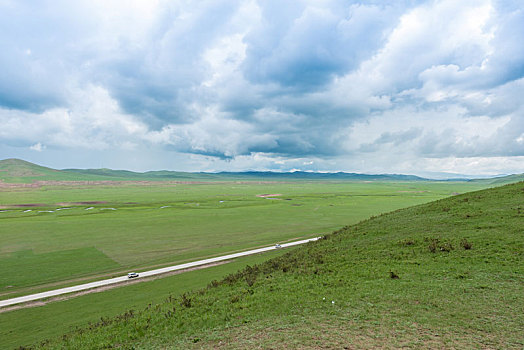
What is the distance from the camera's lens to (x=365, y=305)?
14.4 m

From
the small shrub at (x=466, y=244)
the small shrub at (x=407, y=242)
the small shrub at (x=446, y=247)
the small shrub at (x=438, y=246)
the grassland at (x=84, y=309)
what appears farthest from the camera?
the small shrub at (x=407, y=242)

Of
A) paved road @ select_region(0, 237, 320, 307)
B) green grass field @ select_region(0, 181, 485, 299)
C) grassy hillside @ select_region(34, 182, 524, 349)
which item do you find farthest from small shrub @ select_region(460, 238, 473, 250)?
green grass field @ select_region(0, 181, 485, 299)

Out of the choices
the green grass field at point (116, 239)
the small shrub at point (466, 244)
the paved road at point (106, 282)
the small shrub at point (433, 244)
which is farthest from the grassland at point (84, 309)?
the small shrub at point (466, 244)

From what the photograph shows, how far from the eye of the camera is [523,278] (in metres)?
15.6

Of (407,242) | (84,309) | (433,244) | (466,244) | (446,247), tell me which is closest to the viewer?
(466,244)

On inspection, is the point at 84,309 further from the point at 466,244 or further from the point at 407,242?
the point at 466,244

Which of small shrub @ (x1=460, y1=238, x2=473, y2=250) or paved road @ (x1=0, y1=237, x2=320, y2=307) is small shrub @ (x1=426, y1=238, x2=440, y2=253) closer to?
small shrub @ (x1=460, y1=238, x2=473, y2=250)

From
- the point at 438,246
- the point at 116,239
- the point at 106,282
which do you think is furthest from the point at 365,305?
the point at 116,239

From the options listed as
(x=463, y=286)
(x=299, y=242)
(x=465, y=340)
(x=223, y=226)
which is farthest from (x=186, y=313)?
(x=223, y=226)

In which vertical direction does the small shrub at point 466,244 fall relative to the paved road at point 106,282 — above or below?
above

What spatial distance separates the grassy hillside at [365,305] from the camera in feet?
37.1

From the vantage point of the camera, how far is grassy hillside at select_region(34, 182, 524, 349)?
1132 centimetres

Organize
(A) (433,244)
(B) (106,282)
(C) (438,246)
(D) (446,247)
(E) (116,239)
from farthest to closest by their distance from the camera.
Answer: (E) (116,239)
(B) (106,282)
(A) (433,244)
(C) (438,246)
(D) (446,247)

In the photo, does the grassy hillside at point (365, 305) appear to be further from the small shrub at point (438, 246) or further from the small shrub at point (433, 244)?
the small shrub at point (433, 244)
